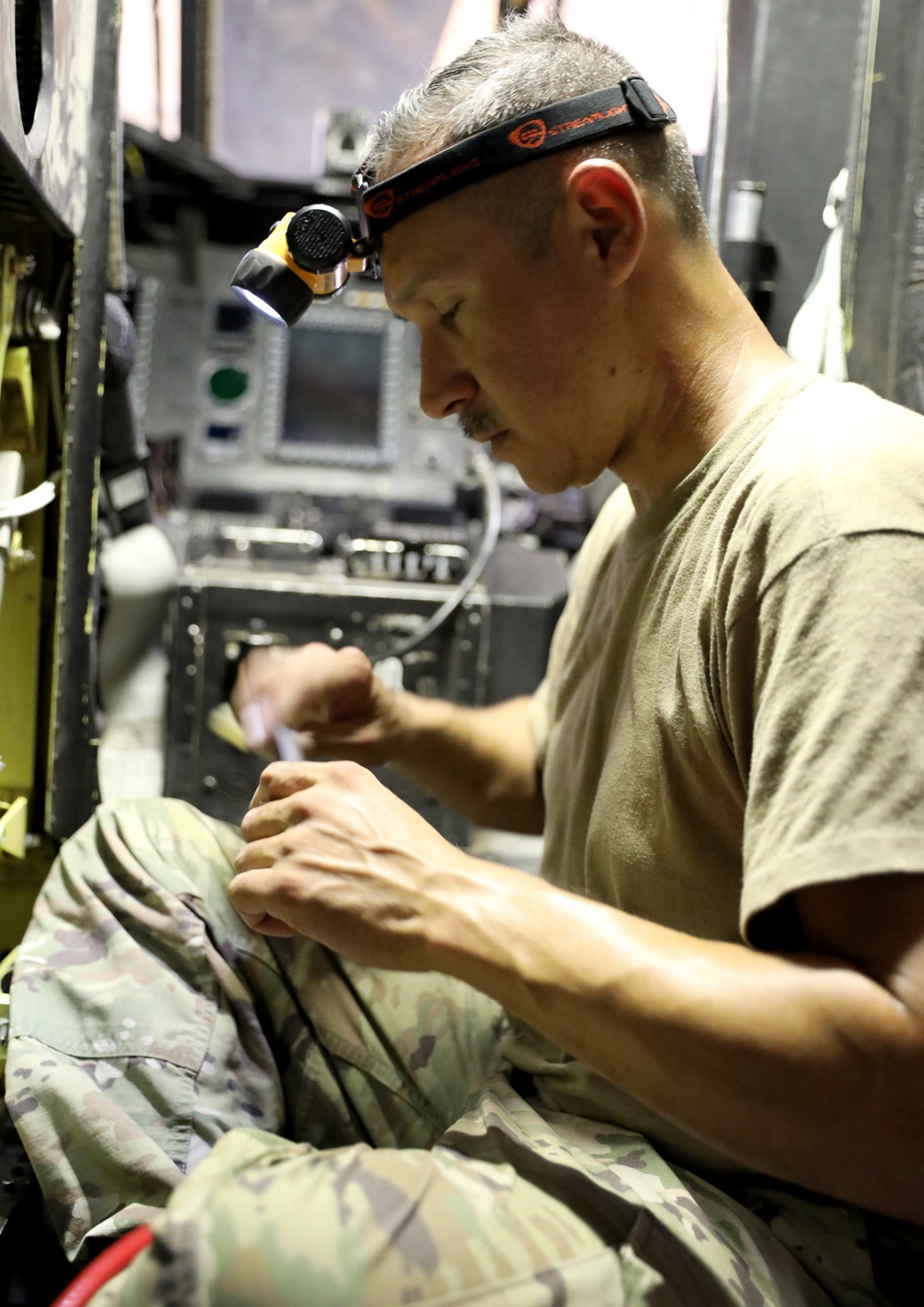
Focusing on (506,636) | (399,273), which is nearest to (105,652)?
(506,636)

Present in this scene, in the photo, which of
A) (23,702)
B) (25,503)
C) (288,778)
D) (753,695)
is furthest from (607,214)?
(23,702)

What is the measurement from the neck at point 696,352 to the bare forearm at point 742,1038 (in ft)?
1.72

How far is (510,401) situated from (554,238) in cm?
18

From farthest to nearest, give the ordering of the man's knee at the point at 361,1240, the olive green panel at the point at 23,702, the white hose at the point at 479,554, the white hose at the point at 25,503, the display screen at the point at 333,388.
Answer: the display screen at the point at 333,388 < the white hose at the point at 479,554 < the olive green panel at the point at 23,702 < the white hose at the point at 25,503 < the man's knee at the point at 361,1240

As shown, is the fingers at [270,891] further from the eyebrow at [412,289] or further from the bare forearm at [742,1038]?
the eyebrow at [412,289]

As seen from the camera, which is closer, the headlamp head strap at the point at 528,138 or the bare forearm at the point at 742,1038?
the bare forearm at the point at 742,1038

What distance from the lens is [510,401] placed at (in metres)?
1.20

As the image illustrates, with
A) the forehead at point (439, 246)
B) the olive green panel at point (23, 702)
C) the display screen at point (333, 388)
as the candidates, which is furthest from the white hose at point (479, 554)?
the forehead at point (439, 246)

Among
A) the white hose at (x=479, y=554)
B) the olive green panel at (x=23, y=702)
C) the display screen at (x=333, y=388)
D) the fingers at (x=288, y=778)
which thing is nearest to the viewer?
the fingers at (x=288, y=778)

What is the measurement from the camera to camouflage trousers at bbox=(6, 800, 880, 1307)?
781 millimetres

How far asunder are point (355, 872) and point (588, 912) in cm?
21

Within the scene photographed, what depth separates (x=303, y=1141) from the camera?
4.17 feet

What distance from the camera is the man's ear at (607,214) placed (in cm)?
107

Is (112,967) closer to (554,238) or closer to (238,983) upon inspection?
(238,983)
